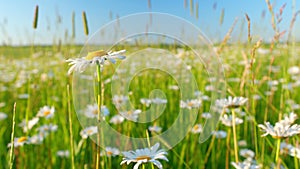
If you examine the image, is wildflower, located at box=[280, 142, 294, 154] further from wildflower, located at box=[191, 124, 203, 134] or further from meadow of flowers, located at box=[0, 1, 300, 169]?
wildflower, located at box=[191, 124, 203, 134]

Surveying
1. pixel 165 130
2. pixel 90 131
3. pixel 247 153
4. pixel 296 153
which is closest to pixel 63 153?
pixel 90 131

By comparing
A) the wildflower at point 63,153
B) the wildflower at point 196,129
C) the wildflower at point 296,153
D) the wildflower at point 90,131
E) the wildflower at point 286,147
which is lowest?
the wildflower at point 63,153

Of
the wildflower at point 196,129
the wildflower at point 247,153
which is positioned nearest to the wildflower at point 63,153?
the wildflower at point 196,129

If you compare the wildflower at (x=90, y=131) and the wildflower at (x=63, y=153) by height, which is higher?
the wildflower at (x=90, y=131)

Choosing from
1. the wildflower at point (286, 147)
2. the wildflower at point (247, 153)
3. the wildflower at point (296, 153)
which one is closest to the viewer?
the wildflower at point (296, 153)

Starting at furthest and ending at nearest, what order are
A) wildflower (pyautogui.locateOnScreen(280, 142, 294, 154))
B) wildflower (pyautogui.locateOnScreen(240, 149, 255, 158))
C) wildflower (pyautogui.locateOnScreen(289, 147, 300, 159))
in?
1. wildflower (pyautogui.locateOnScreen(240, 149, 255, 158))
2. wildflower (pyautogui.locateOnScreen(280, 142, 294, 154))
3. wildflower (pyautogui.locateOnScreen(289, 147, 300, 159))

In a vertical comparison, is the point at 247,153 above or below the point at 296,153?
below

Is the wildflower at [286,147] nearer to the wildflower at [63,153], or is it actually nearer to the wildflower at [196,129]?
A: the wildflower at [196,129]

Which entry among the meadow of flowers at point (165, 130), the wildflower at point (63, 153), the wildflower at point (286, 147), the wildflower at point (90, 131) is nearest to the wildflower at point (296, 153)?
the meadow of flowers at point (165, 130)

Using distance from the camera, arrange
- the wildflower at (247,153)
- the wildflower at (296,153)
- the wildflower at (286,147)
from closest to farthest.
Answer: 1. the wildflower at (296,153)
2. the wildflower at (286,147)
3. the wildflower at (247,153)

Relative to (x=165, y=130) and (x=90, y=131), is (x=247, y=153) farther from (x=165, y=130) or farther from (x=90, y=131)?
(x=90, y=131)

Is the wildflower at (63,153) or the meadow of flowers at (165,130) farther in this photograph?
the wildflower at (63,153)

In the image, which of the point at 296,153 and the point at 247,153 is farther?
the point at 247,153

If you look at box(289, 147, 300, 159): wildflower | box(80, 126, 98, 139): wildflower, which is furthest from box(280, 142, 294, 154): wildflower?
box(80, 126, 98, 139): wildflower
